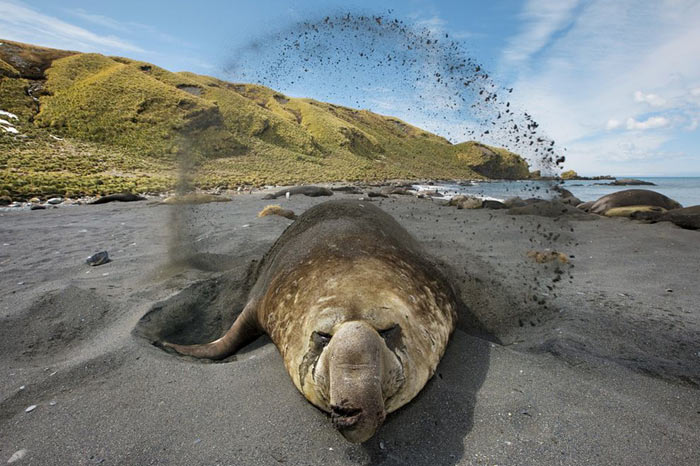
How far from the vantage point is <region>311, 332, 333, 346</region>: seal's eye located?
1.97 metres

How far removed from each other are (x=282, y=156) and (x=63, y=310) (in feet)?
179

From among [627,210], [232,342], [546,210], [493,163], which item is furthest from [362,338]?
[493,163]

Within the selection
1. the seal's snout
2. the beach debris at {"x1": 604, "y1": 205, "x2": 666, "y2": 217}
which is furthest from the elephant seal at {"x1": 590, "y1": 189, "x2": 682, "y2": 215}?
the seal's snout

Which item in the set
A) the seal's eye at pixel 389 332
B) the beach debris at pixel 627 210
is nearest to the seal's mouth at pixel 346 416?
the seal's eye at pixel 389 332

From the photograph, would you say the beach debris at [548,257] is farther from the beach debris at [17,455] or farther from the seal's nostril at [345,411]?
the beach debris at [17,455]

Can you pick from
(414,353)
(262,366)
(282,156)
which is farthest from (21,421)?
(282,156)

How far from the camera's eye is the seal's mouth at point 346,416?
5.13 ft

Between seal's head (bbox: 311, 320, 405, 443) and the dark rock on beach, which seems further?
the dark rock on beach

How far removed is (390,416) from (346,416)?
0.50 metres

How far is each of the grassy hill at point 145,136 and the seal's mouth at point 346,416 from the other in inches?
739

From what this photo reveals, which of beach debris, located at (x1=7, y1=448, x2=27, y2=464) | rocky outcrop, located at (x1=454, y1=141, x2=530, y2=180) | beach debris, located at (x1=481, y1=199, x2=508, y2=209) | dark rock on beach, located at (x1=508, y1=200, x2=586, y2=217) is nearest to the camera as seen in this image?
beach debris, located at (x1=7, y1=448, x2=27, y2=464)

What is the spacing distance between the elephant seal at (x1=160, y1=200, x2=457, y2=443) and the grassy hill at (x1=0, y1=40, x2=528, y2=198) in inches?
683

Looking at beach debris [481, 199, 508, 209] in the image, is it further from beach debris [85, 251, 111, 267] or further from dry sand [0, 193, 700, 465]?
beach debris [85, 251, 111, 267]

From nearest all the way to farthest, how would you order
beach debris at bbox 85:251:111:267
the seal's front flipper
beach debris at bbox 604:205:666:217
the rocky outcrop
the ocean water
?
the seal's front flipper → beach debris at bbox 85:251:111:267 → beach debris at bbox 604:205:666:217 → the ocean water → the rocky outcrop
